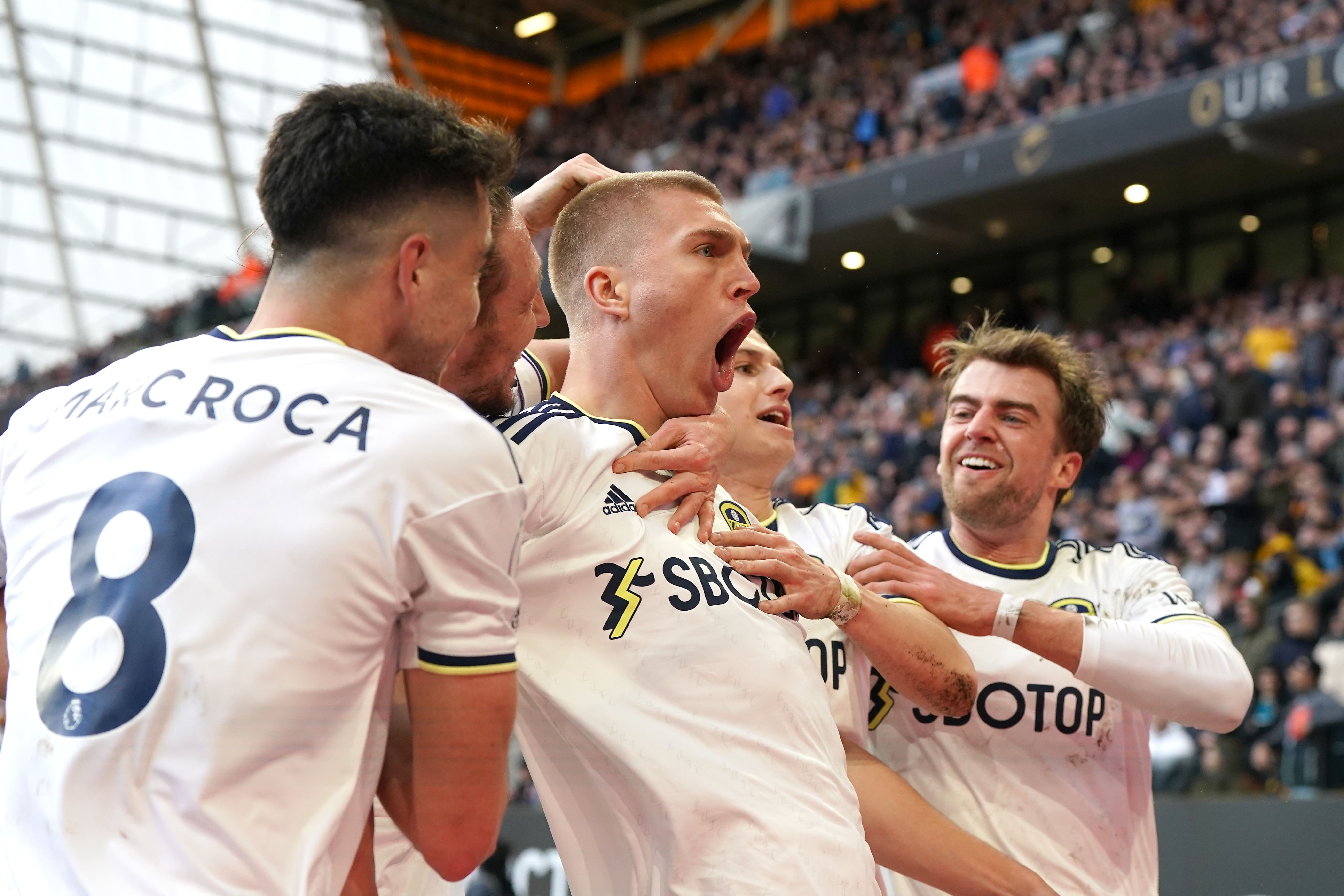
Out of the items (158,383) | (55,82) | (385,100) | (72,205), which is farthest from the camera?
(72,205)

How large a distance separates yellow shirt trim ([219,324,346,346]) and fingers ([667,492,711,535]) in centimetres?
83

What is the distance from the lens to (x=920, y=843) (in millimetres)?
3225

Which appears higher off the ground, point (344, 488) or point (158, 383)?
point (158, 383)

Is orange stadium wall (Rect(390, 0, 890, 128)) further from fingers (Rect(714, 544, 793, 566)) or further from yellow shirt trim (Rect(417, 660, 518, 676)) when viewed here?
yellow shirt trim (Rect(417, 660, 518, 676))

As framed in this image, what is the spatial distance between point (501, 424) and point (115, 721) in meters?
1.03

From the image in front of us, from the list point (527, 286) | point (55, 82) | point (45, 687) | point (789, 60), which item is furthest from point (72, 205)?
point (789, 60)

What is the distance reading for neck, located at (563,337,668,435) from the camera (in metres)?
2.78

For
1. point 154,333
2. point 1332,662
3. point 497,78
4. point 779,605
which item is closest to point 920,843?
point 779,605

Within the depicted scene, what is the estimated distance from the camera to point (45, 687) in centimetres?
171

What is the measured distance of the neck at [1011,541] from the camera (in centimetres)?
404

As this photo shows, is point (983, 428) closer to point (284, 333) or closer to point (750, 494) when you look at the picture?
point (750, 494)

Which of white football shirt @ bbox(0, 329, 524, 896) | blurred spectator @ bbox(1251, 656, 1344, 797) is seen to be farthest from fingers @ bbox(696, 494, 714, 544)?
blurred spectator @ bbox(1251, 656, 1344, 797)

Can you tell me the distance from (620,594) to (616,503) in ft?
0.62

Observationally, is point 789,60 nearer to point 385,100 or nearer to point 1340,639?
point 1340,639
